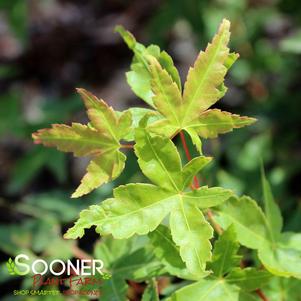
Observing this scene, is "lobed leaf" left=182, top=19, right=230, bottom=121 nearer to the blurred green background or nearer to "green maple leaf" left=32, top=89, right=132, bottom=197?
"green maple leaf" left=32, top=89, right=132, bottom=197

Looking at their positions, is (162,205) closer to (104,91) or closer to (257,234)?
(257,234)

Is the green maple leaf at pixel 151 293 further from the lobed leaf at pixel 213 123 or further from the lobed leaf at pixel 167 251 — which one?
the lobed leaf at pixel 213 123

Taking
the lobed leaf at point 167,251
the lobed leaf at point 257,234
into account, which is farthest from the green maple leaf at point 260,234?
the lobed leaf at point 167,251

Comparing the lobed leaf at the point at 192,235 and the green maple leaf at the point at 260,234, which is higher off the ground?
the lobed leaf at the point at 192,235

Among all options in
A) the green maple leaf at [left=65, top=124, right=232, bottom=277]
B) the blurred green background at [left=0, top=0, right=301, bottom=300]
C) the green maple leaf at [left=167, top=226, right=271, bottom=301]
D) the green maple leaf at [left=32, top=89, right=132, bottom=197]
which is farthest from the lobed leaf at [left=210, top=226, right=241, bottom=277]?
the blurred green background at [left=0, top=0, right=301, bottom=300]

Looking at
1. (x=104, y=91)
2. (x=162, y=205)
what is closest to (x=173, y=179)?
(x=162, y=205)

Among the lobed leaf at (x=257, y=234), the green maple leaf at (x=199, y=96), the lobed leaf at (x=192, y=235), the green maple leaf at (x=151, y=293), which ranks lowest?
the green maple leaf at (x=151, y=293)

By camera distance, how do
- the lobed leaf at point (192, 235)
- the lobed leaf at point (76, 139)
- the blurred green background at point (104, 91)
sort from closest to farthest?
the lobed leaf at point (192, 235) → the lobed leaf at point (76, 139) → the blurred green background at point (104, 91)
